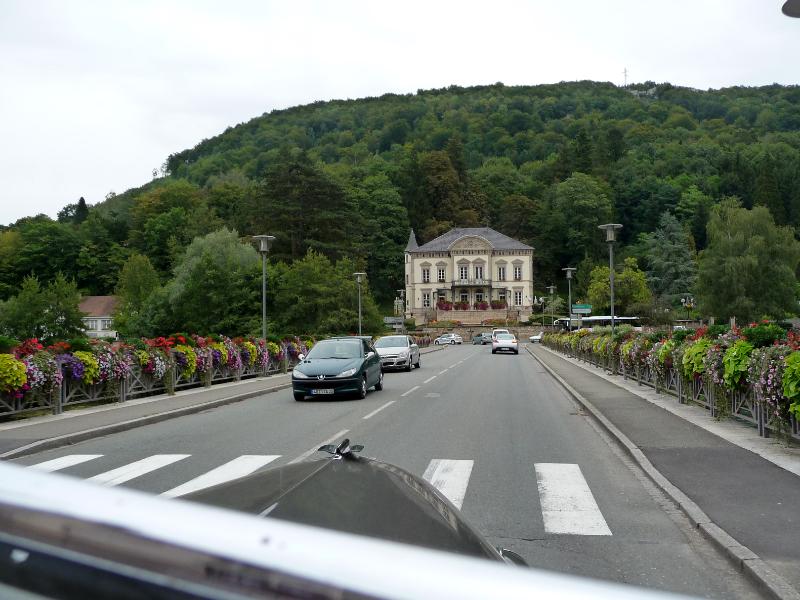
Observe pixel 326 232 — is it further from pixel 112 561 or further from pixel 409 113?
pixel 409 113

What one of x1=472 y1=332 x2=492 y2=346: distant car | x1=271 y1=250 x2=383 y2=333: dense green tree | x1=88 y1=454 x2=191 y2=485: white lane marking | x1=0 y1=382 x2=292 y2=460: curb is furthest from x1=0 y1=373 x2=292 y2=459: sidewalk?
x1=472 y1=332 x2=492 y2=346: distant car

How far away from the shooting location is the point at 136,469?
9.77 m

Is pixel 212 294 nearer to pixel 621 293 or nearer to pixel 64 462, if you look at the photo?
pixel 621 293

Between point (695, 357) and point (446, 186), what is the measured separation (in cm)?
13242

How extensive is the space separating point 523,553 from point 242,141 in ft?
591

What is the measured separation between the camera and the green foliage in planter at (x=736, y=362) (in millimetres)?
12297

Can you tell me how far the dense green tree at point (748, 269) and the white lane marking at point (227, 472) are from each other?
223ft

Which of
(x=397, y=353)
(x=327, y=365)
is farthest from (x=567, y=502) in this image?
(x=397, y=353)

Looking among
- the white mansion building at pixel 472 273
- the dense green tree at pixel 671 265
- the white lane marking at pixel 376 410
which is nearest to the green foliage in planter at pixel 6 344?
the white lane marking at pixel 376 410

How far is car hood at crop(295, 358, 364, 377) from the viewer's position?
19562mm

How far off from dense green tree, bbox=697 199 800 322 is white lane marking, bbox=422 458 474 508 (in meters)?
67.0

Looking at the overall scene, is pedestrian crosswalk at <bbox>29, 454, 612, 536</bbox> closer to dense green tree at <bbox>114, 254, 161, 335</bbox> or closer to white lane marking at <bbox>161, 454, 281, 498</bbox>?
white lane marking at <bbox>161, 454, 281, 498</bbox>

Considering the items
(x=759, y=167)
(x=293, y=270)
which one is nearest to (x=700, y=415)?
(x=293, y=270)

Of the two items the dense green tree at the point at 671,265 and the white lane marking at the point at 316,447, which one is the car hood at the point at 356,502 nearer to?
the white lane marking at the point at 316,447
